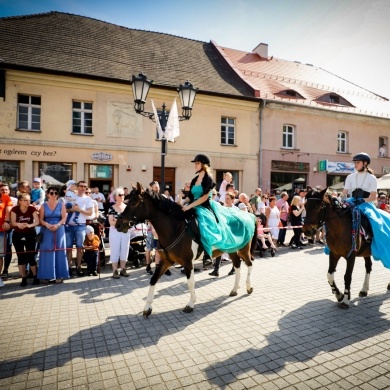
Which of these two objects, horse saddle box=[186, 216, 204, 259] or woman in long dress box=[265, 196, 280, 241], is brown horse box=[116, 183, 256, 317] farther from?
woman in long dress box=[265, 196, 280, 241]

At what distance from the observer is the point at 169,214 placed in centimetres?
455

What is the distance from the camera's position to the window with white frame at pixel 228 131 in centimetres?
1770

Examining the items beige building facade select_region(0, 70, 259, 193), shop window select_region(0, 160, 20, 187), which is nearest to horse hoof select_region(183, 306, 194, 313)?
beige building facade select_region(0, 70, 259, 193)

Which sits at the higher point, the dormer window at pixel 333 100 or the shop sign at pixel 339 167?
the dormer window at pixel 333 100

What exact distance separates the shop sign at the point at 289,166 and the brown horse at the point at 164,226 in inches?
606

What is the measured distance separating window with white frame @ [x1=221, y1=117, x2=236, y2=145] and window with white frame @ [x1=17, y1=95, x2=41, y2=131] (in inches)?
418

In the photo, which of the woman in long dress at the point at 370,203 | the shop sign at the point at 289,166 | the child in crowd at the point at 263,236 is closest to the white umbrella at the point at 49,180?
the child in crowd at the point at 263,236

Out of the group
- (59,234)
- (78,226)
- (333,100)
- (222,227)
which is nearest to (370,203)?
(222,227)

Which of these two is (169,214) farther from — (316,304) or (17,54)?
(17,54)

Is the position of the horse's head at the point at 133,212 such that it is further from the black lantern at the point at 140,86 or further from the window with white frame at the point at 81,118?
the window with white frame at the point at 81,118

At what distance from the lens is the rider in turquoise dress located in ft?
14.9

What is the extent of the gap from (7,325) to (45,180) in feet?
36.4

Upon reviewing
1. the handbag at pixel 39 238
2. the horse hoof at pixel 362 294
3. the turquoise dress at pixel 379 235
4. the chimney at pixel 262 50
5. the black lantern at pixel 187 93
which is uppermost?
the chimney at pixel 262 50

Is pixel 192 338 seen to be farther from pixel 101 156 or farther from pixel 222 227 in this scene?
pixel 101 156
